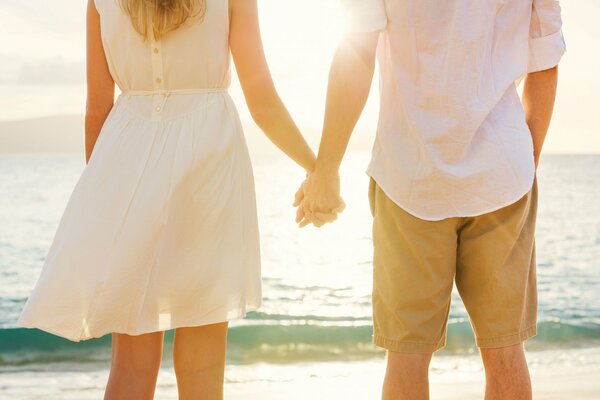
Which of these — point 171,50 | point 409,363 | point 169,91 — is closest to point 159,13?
point 171,50

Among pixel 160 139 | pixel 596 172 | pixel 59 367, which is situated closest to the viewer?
pixel 160 139

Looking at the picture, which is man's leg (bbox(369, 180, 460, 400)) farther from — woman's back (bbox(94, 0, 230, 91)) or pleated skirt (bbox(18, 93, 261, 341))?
woman's back (bbox(94, 0, 230, 91))

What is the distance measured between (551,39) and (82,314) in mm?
1610

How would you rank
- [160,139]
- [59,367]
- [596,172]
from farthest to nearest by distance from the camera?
[596,172], [59,367], [160,139]

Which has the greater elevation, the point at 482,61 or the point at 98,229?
the point at 482,61

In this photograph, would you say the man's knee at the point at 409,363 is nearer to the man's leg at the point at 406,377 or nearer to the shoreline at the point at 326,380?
the man's leg at the point at 406,377

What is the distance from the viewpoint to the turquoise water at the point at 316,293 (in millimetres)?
6957

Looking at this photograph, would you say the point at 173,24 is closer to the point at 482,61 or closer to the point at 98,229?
the point at 98,229

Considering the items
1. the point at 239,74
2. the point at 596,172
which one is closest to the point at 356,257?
the point at 239,74

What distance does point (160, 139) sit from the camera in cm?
235

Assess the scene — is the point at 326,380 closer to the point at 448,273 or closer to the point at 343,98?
the point at 448,273

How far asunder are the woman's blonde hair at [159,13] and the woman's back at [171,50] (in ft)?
0.06

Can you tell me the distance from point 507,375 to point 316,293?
7.93m

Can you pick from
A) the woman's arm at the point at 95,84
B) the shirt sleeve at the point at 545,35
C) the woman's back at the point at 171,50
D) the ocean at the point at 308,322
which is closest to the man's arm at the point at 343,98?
the woman's back at the point at 171,50
